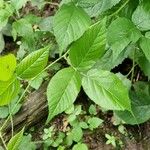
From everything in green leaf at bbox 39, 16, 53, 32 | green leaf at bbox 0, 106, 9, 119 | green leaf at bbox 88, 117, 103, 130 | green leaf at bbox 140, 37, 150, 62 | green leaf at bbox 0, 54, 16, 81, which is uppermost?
green leaf at bbox 0, 54, 16, 81

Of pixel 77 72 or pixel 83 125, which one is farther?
pixel 83 125

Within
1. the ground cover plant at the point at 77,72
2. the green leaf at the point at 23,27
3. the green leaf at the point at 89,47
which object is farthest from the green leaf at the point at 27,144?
the green leaf at the point at 89,47

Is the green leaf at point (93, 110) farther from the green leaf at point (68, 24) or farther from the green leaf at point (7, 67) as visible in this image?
the green leaf at point (7, 67)

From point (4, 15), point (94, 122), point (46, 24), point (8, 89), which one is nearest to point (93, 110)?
point (94, 122)

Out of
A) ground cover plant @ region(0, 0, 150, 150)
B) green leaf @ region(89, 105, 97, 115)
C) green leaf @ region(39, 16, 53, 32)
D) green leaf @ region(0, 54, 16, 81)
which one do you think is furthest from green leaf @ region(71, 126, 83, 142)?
green leaf @ region(0, 54, 16, 81)

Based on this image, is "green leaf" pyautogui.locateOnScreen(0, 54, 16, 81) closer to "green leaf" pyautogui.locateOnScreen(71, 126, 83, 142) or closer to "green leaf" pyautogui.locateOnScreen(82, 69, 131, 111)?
"green leaf" pyautogui.locateOnScreen(82, 69, 131, 111)

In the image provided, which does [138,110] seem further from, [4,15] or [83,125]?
[4,15]
